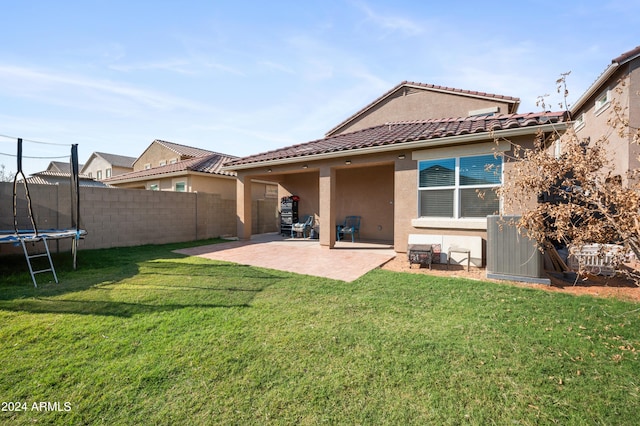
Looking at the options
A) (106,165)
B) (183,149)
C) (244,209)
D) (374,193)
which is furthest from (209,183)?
(106,165)

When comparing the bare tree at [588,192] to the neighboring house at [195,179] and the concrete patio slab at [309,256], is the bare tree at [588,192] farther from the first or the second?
the neighboring house at [195,179]

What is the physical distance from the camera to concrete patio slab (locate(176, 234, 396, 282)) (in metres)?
7.22

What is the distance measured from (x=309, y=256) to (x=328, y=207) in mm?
2267

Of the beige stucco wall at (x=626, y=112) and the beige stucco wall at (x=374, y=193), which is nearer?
the beige stucco wall at (x=374, y=193)

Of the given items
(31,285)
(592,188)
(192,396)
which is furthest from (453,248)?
(31,285)

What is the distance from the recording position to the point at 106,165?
128 feet

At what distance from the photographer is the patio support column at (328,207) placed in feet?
34.6

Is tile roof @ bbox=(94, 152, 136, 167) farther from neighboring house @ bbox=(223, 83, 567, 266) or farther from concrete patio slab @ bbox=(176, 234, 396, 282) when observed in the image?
concrete patio slab @ bbox=(176, 234, 396, 282)

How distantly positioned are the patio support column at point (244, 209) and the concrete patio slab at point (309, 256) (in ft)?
4.58

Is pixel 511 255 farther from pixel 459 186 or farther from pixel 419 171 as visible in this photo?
pixel 419 171

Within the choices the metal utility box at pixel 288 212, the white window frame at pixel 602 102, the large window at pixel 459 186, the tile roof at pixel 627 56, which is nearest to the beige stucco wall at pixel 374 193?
the large window at pixel 459 186

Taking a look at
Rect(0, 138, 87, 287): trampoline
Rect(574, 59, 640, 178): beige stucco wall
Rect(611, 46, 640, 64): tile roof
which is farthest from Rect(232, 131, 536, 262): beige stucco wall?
Rect(611, 46, 640, 64): tile roof

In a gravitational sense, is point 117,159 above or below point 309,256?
above

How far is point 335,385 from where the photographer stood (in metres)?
2.74
